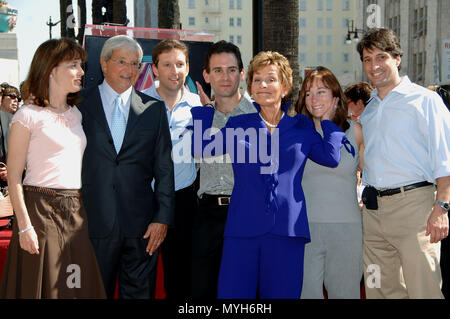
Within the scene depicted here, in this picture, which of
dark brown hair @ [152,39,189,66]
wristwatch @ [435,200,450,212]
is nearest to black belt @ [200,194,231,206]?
dark brown hair @ [152,39,189,66]

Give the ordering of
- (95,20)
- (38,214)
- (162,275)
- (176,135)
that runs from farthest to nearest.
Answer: (95,20) < (162,275) < (176,135) < (38,214)

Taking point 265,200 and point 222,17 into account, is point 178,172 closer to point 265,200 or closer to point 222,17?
point 265,200

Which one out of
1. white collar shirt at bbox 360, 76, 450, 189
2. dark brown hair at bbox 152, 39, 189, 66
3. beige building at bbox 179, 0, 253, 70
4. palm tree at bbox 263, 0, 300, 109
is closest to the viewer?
white collar shirt at bbox 360, 76, 450, 189

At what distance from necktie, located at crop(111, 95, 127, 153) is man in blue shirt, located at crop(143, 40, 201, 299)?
0.64 meters

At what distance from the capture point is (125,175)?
398 cm

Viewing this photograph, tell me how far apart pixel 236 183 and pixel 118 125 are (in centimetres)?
104

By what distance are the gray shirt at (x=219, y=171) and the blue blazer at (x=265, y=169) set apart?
0.32 m

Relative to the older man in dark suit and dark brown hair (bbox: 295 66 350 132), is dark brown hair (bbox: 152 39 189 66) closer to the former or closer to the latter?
the older man in dark suit

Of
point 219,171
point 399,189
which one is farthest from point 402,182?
point 219,171

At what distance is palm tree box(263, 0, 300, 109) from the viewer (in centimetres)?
634
